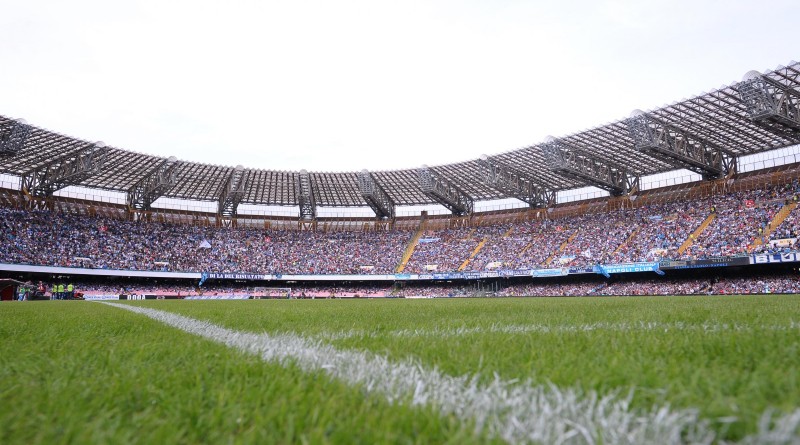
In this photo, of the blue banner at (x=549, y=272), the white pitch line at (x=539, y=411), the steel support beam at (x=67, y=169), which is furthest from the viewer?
the blue banner at (x=549, y=272)

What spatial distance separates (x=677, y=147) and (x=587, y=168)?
7317 millimetres

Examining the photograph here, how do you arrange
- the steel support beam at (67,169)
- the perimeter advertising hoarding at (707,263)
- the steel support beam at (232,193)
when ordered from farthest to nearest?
1. the steel support beam at (232,193)
2. the steel support beam at (67,169)
3. the perimeter advertising hoarding at (707,263)

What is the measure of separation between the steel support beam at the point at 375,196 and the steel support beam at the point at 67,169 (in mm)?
22709

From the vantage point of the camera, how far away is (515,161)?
1671 inches

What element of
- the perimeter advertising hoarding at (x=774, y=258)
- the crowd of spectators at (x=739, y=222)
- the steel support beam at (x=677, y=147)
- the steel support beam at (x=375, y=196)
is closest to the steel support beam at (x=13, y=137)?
the steel support beam at (x=375, y=196)

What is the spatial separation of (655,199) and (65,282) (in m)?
54.5

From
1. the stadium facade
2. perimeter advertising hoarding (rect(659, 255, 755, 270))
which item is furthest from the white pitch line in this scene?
perimeter advertising hoarding (rect(659, 255, 755, 270))

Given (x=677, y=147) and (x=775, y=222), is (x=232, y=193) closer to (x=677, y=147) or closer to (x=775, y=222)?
(x=677, y=147)

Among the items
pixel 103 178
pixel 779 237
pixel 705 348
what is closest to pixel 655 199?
pixel 779 237

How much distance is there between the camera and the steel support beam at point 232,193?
47.0 meters

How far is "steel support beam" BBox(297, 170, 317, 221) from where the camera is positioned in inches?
1983

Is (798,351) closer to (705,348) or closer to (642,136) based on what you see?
(705,348)

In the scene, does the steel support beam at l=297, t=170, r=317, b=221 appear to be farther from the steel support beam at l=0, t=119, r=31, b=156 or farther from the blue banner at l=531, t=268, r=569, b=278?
the blue banner at l=531, t=268, r=569, b=278

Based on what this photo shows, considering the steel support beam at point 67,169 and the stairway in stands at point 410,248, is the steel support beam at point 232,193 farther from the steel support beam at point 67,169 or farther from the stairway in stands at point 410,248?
the stairway in stands at point 410,248
